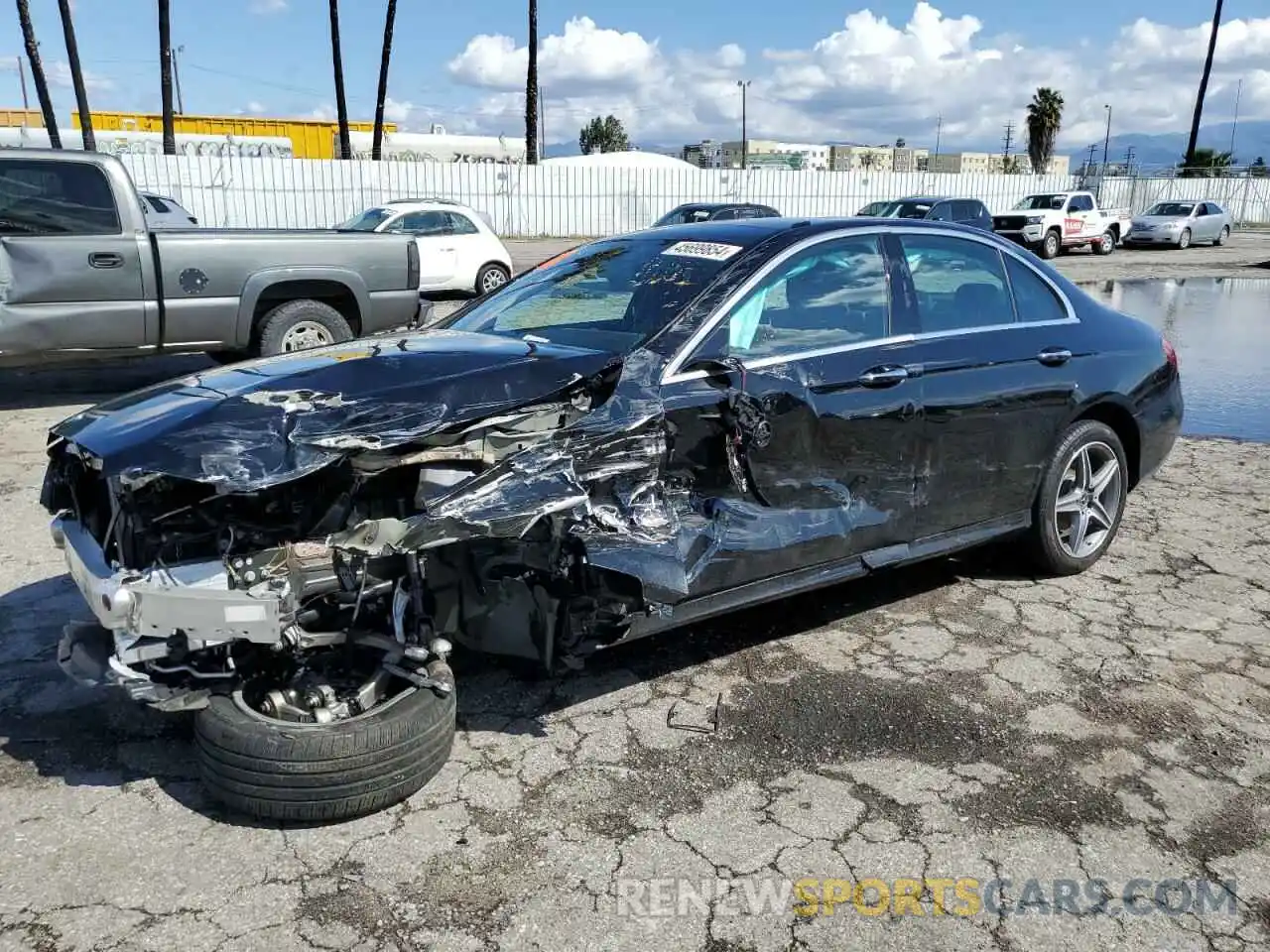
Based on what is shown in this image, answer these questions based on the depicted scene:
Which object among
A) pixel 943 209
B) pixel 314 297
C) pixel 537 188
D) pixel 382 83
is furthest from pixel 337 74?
pixel 314 297

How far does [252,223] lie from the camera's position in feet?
91.9

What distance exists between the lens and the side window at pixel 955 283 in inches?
178

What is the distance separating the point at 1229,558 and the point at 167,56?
3298 centimetres

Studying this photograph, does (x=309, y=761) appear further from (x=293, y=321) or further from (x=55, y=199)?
(x=55, y=199)

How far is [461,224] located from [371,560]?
13.9 m

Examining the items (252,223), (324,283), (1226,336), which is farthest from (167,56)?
Result: (1226,336)

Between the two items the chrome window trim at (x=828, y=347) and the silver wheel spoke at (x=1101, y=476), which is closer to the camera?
the chrome window trim at (x=828, y=347)

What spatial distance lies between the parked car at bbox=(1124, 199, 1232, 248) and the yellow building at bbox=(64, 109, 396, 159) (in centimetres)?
3135

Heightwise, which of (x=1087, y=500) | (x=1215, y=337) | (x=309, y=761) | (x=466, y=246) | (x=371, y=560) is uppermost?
(x=466, y=246)

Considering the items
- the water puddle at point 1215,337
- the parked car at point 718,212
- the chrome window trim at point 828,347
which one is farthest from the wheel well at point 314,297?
the parked car at point 718,212

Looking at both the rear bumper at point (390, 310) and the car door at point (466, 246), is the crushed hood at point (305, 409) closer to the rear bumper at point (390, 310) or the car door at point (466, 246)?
the rear bumper at point (390, 310)

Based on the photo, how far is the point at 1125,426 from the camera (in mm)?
5262

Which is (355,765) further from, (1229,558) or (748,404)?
(1229,558)

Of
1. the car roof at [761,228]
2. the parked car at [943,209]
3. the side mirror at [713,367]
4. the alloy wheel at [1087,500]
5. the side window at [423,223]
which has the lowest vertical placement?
the alloy wheel at [1087,500]
